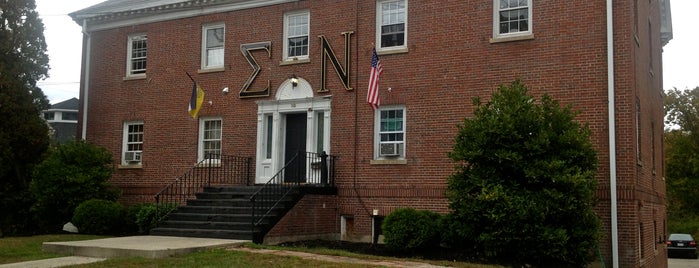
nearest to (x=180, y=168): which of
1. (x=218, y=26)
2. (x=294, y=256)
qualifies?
(x=218, y=26)

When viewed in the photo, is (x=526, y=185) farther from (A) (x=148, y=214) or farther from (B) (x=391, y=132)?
(A) (x=148, y=214)

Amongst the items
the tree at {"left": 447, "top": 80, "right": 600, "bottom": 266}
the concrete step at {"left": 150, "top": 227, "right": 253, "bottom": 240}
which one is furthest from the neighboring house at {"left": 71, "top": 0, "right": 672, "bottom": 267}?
the tree at {"left": 447, "top": 80, "right": 600, "bottom": 266}

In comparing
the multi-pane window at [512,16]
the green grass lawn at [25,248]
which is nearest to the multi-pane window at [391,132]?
the multi-pane window at [512,16]

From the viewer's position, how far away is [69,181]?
20.0 metres

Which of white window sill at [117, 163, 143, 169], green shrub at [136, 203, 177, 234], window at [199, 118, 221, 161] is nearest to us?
green shrub at [136, 203, 177, 234]

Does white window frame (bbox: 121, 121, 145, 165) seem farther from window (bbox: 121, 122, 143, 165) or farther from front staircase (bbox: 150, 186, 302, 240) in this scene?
front staircase (bbox: 150, 186, 302, 240)

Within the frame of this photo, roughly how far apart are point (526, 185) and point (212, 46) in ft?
36.1

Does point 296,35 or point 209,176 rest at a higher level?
point 296,35

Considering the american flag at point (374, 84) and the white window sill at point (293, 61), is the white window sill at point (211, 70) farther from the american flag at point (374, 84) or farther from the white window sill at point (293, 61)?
the american flag at point (374, 84)

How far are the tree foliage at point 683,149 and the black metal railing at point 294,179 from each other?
3246 cm

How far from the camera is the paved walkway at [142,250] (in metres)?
12.6

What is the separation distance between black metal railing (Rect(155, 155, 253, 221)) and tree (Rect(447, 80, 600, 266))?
24.4 feet

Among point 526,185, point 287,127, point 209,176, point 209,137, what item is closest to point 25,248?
point 209,176

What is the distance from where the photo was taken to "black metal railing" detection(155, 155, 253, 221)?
19766mm
